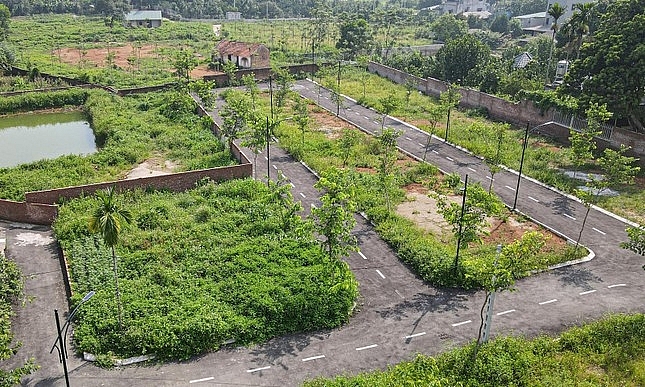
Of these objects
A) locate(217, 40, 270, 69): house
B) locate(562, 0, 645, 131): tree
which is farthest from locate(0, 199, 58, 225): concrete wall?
locate(217, 40, 270, 69): house

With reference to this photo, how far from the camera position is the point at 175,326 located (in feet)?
66.1

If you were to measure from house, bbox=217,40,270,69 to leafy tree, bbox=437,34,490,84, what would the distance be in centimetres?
2266

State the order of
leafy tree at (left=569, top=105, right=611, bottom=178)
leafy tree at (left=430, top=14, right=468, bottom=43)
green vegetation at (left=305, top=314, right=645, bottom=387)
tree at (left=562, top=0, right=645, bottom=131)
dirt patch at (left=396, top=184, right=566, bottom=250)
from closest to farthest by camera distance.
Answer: green vegetation at (left=305, top=314, right=645, bottom=387), dirt patch at (left=396, top=184, right=566, bottom=250), leafy tree at (left=569, top=105, right=611, bottom=178), tree at (left=562, top=0, right=645, bottom=131), leafy tree at (left=430, top=14, right=468, bottom=43)

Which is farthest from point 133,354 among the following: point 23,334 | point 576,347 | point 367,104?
point 367,104

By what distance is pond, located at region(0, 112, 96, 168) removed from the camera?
137 feet

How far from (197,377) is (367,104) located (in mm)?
39388

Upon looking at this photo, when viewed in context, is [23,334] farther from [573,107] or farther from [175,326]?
[573,107]

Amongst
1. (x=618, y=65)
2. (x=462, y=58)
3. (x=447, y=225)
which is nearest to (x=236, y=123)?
(x=447, y=225)

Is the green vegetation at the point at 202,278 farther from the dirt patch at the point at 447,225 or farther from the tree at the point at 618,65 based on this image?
the tree at the point at 618,65

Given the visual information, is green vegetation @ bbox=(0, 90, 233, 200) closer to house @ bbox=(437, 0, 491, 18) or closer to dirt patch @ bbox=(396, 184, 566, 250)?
dirt patch @ bbox=(396, 184, 566, 250)

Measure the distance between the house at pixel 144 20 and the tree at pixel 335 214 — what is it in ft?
319

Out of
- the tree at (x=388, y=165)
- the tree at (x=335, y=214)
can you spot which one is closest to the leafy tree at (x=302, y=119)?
the tree at (x=388, y=165)

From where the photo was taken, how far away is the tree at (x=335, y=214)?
21.6 meters

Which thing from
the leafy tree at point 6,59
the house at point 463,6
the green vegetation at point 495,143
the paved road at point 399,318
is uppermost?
the house at point 463,6
